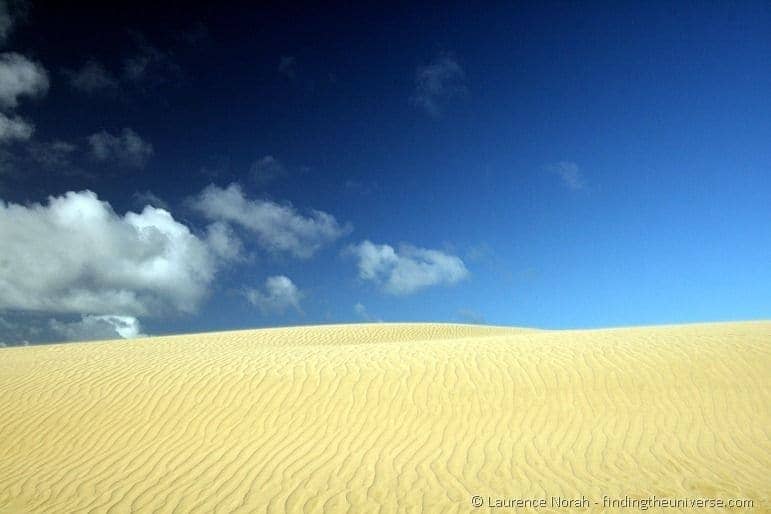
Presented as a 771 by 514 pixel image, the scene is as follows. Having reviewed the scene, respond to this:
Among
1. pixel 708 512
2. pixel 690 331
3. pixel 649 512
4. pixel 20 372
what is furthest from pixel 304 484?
pixel 690 331

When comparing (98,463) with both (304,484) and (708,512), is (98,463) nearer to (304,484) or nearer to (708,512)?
(304,484)

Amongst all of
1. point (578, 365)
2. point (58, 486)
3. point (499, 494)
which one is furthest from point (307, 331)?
point (499, 494)

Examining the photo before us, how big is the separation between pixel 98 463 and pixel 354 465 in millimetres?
4035

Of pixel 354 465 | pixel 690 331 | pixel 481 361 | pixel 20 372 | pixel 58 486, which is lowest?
pixel 58 486

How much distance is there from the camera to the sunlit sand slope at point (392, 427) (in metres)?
6.61

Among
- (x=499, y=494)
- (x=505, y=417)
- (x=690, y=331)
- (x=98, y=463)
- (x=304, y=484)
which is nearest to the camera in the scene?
(x=499, y=494)

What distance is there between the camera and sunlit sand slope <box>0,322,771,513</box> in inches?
260

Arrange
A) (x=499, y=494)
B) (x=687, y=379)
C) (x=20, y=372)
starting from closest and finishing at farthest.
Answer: (x=499, y=494)
(x=687, y=379)
(x=20, y=372)

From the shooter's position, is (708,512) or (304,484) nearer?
(708,512)

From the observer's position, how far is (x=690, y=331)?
14680mm

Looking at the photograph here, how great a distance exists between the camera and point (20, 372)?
12461 mm

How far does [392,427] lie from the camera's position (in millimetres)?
8891

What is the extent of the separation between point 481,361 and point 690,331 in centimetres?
701

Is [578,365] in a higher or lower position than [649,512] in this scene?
higher
